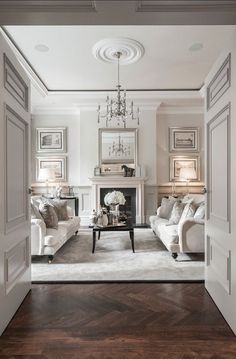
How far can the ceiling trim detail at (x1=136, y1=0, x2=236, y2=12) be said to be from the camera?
6.06 ft

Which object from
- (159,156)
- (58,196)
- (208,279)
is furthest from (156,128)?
(208,279)

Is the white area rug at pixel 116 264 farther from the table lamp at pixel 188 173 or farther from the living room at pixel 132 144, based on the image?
the table lamp at pixel 188 173

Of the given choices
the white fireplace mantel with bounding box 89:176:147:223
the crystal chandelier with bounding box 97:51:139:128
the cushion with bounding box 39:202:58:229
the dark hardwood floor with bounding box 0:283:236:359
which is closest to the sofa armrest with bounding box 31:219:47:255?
the cushion with bounding box 39:202:58:229

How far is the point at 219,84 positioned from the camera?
2418 millimetres

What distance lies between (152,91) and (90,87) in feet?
4.87

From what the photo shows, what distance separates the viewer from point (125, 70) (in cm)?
538

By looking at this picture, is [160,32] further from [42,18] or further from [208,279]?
[208,279]

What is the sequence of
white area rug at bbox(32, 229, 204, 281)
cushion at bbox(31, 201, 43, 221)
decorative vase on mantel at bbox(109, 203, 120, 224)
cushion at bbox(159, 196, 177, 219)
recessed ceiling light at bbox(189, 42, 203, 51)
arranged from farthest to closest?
cushion at bbox(159, 196, 177, 219)
decorative vase on mantel at bbox(109, 203, 120, 224)
recessed ceiling light at bbox(189, 42, 203, 51)
cushion at bbox(31, 201, 43, 221)
white area rug at bbox(32, 229, 204, 281)

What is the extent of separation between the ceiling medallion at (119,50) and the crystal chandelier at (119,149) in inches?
101

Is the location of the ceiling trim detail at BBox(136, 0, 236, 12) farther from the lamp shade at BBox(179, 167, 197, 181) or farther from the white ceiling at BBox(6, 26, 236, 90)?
the lamp shade at BBox(179, 167, 197, 181)

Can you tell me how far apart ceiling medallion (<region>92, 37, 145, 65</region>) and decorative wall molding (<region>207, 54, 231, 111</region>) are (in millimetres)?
Result: 2094

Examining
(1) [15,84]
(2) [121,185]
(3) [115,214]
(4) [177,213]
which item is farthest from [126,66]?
(1) [15,84]

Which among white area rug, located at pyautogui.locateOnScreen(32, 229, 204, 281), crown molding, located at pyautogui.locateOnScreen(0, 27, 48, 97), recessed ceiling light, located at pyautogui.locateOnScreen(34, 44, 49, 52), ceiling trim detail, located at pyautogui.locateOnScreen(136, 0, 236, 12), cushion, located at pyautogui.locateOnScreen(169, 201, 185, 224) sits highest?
recessed ceiling light, located at pyautogui.locateOnScreen(34, 44, 49, 52)

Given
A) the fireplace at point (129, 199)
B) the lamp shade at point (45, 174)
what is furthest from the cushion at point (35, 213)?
the fireplace at point (129, 199)
